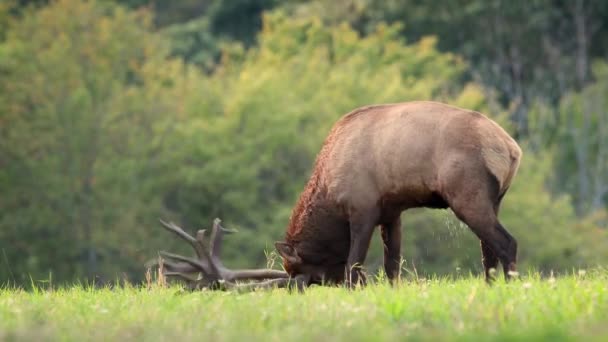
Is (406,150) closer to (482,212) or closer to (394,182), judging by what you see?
(394,182)

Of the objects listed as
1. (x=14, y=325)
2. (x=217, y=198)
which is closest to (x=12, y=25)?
(x=217, y=198)

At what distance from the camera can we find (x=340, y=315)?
827 centimetres

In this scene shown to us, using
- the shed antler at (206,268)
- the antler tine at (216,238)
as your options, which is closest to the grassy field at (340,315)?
the shed antler at (206,268)

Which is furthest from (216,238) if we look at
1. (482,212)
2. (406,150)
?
(482,212)

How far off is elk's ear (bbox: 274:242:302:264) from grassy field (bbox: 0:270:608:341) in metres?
2.28

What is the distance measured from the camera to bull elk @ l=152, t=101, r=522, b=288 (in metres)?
10.9

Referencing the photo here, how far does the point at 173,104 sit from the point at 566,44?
587 inches

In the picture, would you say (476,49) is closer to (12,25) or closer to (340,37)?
(340,37)

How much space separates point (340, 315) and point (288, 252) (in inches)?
167

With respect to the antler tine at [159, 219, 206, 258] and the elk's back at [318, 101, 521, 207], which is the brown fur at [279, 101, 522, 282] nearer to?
the elk's back at [318, 101, 521, 207]

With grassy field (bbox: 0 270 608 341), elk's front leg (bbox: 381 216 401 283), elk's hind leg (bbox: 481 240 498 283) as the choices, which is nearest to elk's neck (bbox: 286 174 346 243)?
elk's front leg (bbox: 381 216 401 283)

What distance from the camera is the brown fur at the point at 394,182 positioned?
10891mm

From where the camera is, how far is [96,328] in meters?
8.13

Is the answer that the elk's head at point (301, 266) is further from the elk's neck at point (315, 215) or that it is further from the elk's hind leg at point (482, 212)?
the elk's hind leg at point (482, 212)
